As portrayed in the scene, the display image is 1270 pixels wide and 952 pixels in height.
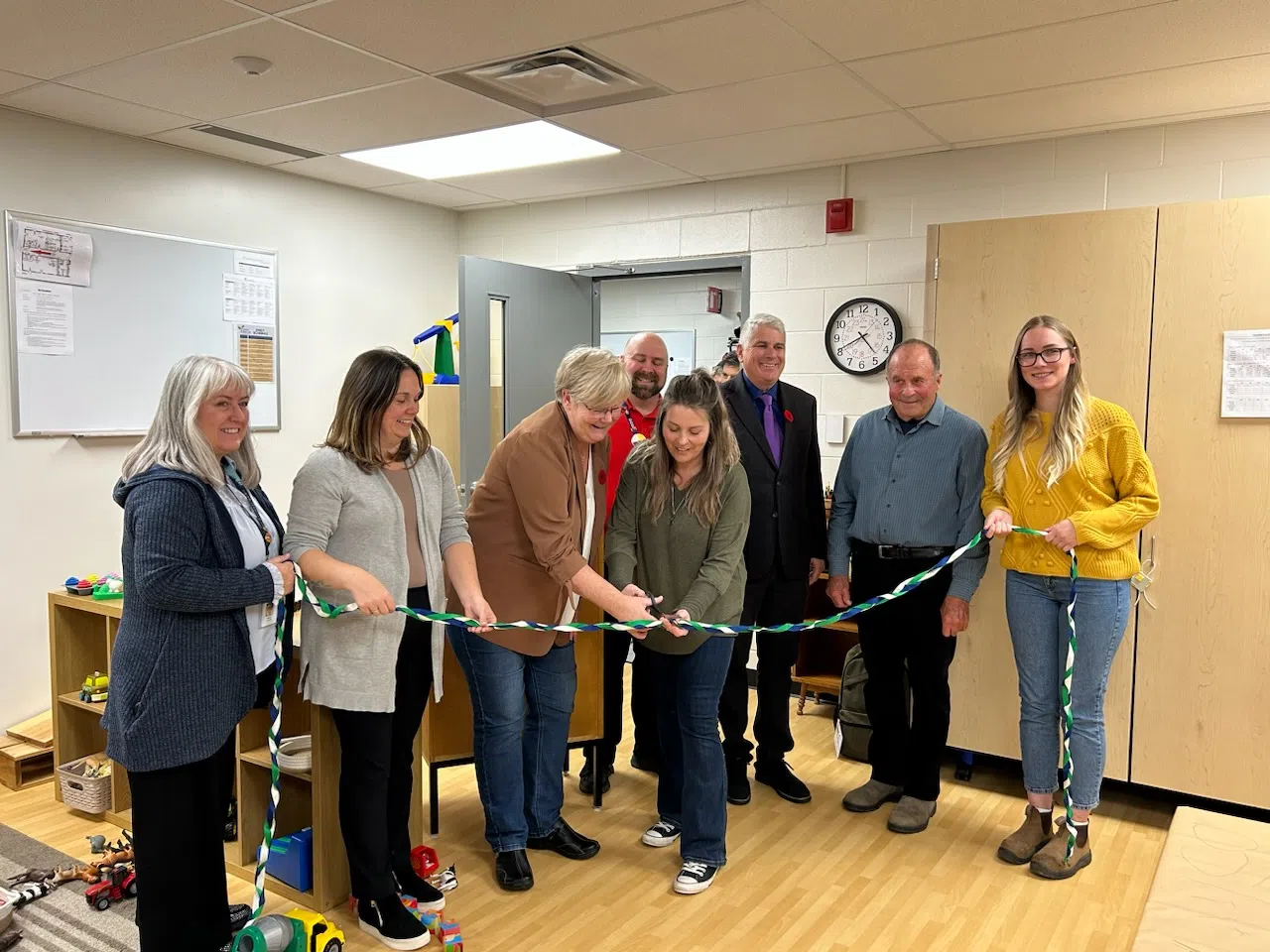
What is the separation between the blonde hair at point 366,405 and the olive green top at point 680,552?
2.58 ft

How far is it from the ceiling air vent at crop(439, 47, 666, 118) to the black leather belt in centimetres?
176

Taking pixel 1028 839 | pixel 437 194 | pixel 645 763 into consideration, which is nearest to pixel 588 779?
pixel 645 763

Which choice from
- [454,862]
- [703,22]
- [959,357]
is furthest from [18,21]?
[959,357]

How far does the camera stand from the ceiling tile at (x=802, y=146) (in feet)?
13.1

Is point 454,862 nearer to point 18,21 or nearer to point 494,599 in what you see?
point 494,599

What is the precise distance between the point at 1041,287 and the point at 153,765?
10.4ft

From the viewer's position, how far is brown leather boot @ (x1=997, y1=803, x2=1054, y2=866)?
3240mm

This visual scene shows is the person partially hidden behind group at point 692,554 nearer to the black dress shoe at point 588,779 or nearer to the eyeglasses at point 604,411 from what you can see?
the eyeglasses at point 604,411

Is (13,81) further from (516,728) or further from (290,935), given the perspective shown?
(290,935)

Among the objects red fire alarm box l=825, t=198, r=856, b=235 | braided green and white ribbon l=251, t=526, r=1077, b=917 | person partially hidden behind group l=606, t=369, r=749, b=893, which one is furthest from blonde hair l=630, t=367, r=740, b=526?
red fire alarm box l=825, t=198, r=856, b=235

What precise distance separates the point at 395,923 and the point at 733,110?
2.94 m

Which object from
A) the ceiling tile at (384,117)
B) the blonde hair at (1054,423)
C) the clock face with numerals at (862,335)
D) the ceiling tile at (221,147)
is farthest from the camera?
the clock face with numerals at (862,335)

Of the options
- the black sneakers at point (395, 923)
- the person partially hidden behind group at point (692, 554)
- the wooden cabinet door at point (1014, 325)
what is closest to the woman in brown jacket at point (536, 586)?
the person partially hidden behind group at point (692, 554)

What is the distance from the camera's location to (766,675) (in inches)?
149
